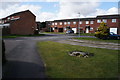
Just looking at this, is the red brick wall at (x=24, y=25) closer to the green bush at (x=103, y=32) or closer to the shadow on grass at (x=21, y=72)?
the green bush at (x=103, y=32)

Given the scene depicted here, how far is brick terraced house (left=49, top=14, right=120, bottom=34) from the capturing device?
4697 centimetres

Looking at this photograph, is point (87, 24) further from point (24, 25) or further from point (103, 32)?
point (103, 32)

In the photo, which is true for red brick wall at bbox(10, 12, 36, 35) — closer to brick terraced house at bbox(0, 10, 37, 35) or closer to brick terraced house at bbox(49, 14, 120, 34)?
brick terraced house at bbox(0, 10, 37, 35)

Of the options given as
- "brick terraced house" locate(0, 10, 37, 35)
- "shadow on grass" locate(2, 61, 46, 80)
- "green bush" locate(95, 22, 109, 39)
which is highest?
"brick terraced house" locate(0, 10, 37, 35)

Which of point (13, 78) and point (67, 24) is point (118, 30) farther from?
point (13, 78)

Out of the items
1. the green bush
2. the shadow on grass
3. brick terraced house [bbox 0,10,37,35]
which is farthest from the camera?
brick terraced house [bbox 0,10,37,35]

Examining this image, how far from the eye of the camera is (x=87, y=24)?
57.4m

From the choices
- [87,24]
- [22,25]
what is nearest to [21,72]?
[22,25]

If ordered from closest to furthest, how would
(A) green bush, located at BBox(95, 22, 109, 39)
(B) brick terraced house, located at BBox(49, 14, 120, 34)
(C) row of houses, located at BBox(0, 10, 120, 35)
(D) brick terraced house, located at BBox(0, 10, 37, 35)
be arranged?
(A) green bush, located at BBox(95, 22, 109, 39)
(D) brick terraced house, located at BBox(0, 10, 37, 35)
(C) row of houses, located at BBox(0, 10, 120, 35)
(B) brick terraced house, located at BBox(49, 14, 120, 34)

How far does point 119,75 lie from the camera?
7.81 metres

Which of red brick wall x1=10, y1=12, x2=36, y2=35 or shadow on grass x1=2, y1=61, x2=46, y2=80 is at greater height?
red brick wall x1=10, y1=12, x2=36, y2=35

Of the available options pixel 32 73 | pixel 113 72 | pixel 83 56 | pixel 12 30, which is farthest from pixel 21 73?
pixel 12 30

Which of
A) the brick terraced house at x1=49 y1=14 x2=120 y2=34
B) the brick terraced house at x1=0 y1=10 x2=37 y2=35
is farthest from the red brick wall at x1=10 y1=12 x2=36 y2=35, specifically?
the brick terraced house at x1=49 y1=14 x2=120 y2=34

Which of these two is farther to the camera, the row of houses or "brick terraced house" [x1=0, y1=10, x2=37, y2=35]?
the row of houses
